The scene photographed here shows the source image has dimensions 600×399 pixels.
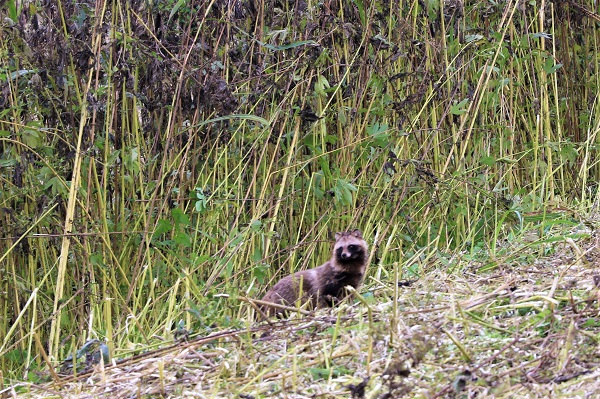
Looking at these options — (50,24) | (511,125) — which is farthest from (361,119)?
(50,24)

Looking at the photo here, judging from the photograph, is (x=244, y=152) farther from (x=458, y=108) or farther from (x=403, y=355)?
(x=403, y=355)

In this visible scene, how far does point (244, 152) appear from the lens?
5.70m

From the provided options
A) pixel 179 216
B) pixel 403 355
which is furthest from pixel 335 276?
pixel 403 355

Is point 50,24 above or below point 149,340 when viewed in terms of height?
above

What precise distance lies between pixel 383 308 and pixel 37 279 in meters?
2.46

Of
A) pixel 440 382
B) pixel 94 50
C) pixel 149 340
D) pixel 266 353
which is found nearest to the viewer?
pixel 440 382

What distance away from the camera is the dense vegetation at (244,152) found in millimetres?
4875

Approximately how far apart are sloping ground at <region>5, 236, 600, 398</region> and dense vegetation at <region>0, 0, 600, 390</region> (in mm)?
571

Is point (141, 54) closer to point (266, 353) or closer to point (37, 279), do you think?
point (37, 279)

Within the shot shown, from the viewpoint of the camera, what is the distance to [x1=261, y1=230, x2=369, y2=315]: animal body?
17.0 feet

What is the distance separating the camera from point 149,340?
13.8ft

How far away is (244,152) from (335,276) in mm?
1022

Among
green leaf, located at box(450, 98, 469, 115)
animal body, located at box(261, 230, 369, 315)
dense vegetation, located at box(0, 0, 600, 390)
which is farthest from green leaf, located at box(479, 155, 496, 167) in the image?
animal body, located at box(261, 230, 369, 315)

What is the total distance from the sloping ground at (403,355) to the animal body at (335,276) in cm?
115
